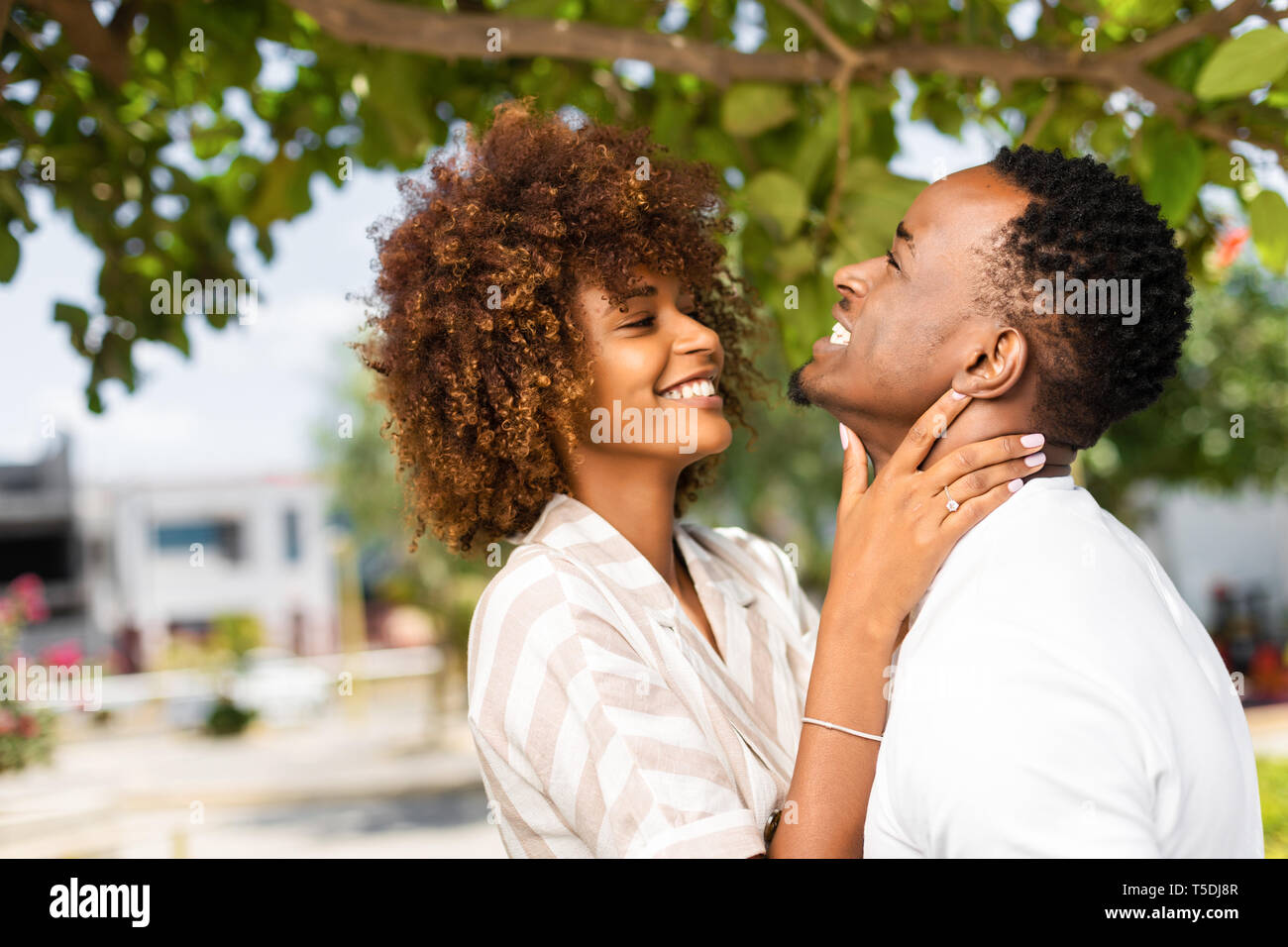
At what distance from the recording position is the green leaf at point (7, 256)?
293 centimetres

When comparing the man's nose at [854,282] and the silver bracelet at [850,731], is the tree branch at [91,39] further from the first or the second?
the silver bracelet at [850,731]

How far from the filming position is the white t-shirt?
1238 millimetres

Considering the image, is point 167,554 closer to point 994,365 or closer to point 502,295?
point 502,295

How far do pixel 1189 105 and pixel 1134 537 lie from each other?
4.60ft

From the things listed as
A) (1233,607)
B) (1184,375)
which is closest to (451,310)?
(1184,375)

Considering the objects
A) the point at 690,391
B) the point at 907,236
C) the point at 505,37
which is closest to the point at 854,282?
the point at 907,236

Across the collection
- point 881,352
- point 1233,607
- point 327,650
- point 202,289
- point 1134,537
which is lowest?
point 327,650

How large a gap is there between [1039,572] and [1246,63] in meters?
1.26

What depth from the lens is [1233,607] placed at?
17141 mm

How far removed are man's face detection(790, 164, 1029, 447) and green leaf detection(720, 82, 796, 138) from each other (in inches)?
43.7

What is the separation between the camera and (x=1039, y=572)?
1.42 meters

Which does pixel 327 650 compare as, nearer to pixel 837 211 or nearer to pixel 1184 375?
pixel 1184 375

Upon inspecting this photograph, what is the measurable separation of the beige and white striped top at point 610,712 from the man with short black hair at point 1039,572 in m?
0.28
